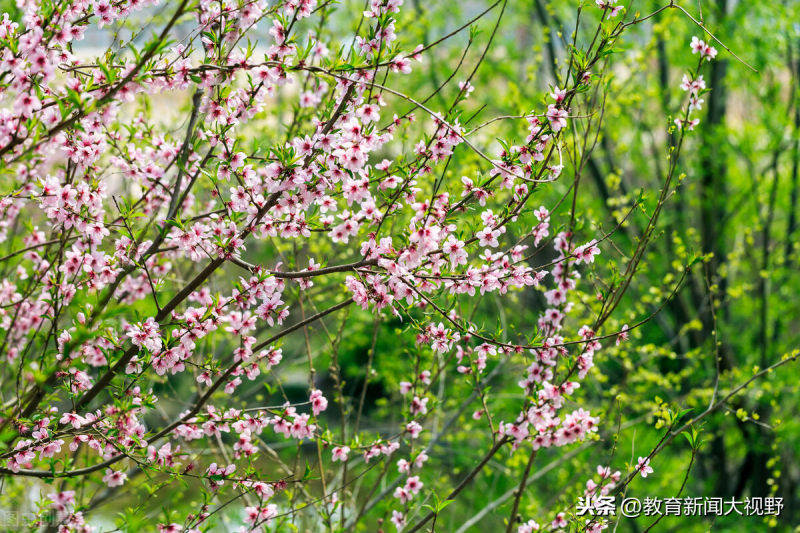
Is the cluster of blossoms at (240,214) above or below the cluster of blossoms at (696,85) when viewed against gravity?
below

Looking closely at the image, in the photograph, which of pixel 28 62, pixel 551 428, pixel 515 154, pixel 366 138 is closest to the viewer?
pixel 28 62

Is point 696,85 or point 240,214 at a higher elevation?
point 696,85

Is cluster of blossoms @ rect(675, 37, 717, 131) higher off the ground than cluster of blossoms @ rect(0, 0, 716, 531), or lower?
higher

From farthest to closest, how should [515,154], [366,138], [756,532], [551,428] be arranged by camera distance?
[756,532] < [551,428] < [515,154] < [366,138]

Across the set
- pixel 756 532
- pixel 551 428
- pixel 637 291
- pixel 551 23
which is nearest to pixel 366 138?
pixel 551 428

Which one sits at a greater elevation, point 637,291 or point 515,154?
point 637,291

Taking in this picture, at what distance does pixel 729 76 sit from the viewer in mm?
8367

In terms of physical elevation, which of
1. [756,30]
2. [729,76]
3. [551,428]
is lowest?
[551,428]

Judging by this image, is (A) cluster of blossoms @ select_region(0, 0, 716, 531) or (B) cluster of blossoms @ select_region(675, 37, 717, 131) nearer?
(A) cluster of blossoms @ select_region(0, 0, 716, 531)

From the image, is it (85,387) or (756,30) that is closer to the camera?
(85,387)

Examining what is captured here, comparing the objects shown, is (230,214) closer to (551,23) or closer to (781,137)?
(551,23)

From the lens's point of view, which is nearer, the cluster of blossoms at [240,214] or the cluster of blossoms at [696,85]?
the cluster of blossoms at [240,214]

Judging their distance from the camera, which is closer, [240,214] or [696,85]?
[240,214]

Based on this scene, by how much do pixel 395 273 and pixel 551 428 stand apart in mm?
1284
